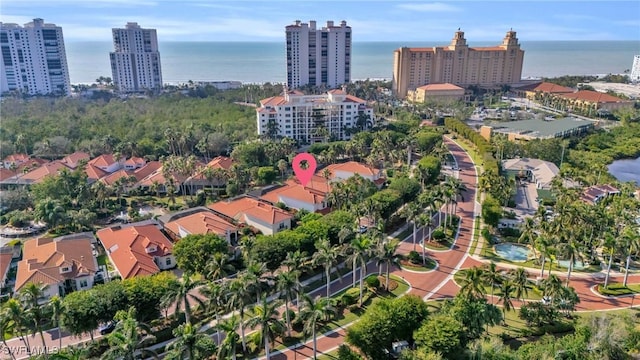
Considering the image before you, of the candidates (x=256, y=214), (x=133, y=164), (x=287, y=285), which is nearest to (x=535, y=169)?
(x=256, y=214)

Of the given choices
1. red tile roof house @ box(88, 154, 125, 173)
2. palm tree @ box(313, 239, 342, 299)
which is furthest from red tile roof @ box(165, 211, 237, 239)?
red tile roof house @ box(88, 154, 125, 173)

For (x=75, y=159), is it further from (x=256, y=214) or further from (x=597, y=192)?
(x=597, y=192)

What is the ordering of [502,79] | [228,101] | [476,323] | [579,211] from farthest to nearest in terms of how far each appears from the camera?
[502,79] → [228,101] → [579,211] → [476,323]

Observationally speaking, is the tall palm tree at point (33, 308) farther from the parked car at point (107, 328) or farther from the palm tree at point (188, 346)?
the palm tree at point (188, 346)

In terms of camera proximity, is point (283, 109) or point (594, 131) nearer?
point (283, 109)

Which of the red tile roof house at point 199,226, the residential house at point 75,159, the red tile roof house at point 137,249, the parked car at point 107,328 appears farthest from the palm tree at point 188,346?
the residential house at point 75,159

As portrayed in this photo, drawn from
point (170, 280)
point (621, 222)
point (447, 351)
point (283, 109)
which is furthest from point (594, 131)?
point (170, 280)

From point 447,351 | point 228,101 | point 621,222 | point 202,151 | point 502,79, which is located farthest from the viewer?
point 502,79

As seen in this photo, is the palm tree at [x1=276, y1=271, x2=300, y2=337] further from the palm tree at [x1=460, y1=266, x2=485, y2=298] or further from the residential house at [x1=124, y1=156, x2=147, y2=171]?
the residential house at [x1=124, y1=156, x2=147, y2=171]

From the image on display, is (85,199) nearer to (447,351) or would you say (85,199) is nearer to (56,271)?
(56,271)
